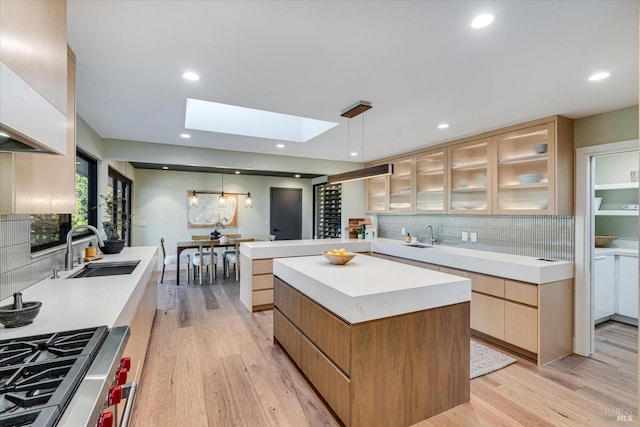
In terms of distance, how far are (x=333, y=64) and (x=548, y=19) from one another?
117 centimetres

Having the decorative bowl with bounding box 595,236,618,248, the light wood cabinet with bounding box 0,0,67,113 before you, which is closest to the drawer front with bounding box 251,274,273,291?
the light wood cabinet with bounding box 0,0,67,113

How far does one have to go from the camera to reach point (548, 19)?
151 centimetres

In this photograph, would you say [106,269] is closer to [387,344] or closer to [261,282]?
[261,282]

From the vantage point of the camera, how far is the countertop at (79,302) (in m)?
1.30

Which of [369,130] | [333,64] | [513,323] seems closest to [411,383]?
[513,323]

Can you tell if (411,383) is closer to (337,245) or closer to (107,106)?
(337,245)

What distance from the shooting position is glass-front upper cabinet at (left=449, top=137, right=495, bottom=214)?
3684 millimetres

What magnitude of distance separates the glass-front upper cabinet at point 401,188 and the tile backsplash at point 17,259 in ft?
14.4

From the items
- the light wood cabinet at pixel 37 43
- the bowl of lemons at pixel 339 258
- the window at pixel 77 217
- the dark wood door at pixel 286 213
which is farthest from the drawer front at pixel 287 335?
the dark wood door at pixel 286 213

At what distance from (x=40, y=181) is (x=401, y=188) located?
15.2 feet

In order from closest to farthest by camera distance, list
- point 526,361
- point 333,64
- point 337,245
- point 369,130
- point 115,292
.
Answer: point 115,292 → point 333,64 → point 526,361 → point 369,130 → point 337,245

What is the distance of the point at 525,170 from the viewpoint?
11.0ft

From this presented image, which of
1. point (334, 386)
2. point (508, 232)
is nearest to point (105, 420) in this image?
point (334, 386)

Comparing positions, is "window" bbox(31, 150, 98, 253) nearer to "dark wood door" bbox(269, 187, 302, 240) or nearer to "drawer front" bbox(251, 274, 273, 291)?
"drawer front" bbox(251, 274, 273, 291)
